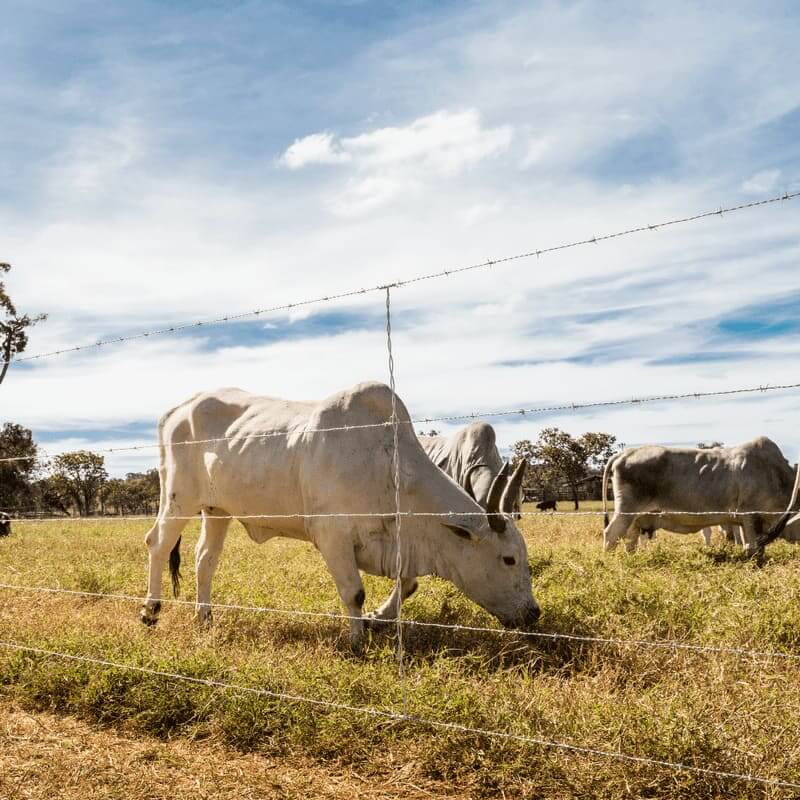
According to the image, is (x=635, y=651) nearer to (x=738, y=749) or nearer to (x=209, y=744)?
(x=738, y=749)

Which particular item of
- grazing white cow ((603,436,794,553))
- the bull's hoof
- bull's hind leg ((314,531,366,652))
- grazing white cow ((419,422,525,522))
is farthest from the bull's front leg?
grazing white cow ((603,436,794,553))

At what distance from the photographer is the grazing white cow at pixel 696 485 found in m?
11.6

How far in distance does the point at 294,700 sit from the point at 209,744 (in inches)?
19.8

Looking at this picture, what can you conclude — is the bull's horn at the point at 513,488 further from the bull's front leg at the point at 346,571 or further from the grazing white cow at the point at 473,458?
the grazing white cow at the point at 473,458

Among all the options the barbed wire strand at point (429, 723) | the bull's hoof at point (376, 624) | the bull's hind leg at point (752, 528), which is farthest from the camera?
the bull's hind leg at point (752, 528)

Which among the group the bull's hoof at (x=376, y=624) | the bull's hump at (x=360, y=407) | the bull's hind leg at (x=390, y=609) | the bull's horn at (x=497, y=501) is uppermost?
the bull's hump at (x=360, y=407)

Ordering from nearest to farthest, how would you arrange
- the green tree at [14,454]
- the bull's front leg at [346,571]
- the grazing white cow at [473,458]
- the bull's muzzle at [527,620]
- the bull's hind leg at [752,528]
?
the bull's muzzle at [527,620] → the bull's front leg at [346,571] → the grazing white cow at [473,458] → the bull's hind leg at [752,528] → the green tree at [14,454]

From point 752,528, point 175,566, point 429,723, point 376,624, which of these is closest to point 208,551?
point 175,566

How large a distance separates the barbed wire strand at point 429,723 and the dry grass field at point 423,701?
0.03m

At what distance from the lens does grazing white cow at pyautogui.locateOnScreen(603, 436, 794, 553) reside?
11625 mm

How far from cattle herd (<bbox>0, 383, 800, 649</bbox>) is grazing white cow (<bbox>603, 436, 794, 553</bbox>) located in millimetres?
3205

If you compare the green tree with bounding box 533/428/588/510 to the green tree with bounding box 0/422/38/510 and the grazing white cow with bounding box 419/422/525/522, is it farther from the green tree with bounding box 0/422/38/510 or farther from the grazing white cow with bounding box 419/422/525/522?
the green tree with bounding box 0/422/38/510

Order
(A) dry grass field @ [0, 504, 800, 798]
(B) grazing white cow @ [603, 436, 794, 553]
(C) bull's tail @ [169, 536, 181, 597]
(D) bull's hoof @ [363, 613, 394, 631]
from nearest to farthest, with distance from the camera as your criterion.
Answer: (A) dry grass field @ [0, 504, 800, 798] → (D) bull's hoof @ [363, 613, 394, 631] → (C) bull's tail @ [169, 536, 181, 597] → (B) grazing white cow @ [603, 436, 794, 553]

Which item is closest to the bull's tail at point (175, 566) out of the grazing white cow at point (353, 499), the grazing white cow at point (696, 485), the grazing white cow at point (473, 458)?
the grazing white cow at point (353, 499)
